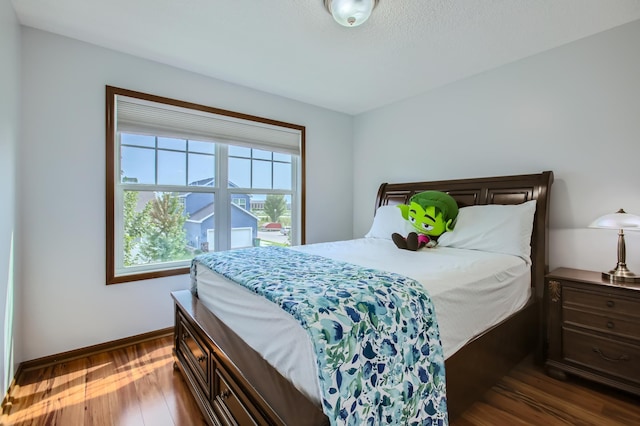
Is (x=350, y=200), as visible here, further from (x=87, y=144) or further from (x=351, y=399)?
(x=351, y=399)

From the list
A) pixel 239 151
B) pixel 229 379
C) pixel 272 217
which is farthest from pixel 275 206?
pixel 229 379

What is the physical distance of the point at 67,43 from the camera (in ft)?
7.30

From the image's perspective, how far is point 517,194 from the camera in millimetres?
2471

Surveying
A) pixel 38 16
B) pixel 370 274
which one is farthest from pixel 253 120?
pixel 370 274

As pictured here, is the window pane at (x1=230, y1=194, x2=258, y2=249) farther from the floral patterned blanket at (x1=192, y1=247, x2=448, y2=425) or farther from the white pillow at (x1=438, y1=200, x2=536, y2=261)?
the white pillow at (x1=438, y1=200, x2=536, y2=261)

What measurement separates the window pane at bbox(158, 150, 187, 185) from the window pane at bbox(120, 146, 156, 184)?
0.19ft

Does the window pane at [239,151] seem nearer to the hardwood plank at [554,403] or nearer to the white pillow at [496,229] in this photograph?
the white pillow at [496,229]

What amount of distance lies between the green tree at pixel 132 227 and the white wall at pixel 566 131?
2.90m

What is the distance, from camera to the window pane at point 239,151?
3127mm

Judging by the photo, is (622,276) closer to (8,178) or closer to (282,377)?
(282,377)

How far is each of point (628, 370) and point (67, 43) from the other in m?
4.31

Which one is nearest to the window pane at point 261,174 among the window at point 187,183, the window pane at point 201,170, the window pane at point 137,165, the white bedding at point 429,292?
the window at point 187,183

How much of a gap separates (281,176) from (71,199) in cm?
195

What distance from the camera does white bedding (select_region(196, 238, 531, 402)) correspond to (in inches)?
44.3
